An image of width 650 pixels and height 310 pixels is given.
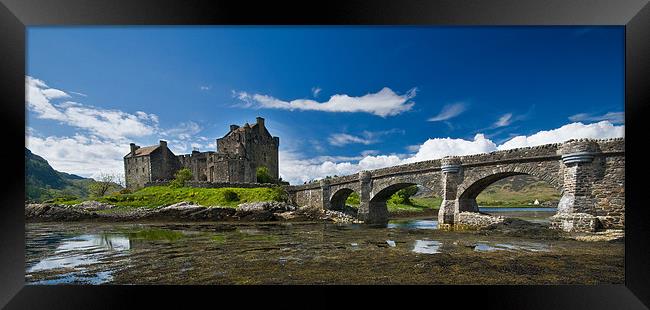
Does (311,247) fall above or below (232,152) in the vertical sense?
below

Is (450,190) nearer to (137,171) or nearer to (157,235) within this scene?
(157,235)

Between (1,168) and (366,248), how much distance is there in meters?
7.86

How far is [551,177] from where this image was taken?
34.2 feet

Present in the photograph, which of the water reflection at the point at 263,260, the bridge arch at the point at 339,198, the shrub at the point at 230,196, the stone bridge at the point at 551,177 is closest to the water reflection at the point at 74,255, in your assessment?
the water reflection at the point at 263,260

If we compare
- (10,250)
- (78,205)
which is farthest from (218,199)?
(10,250)

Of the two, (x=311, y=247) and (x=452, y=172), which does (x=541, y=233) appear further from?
(x=311, y=247)

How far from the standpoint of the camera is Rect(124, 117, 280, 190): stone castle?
120 ft

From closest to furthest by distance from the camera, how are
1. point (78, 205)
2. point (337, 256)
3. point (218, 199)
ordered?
point (337, 256), point (78, 205), point (218, 199)

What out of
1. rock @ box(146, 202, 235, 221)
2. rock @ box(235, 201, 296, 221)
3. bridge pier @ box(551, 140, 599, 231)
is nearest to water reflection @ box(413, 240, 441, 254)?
bridge pier @ box(551, 140, 599, 231)

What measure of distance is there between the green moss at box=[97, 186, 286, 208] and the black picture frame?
1982 centimetres
